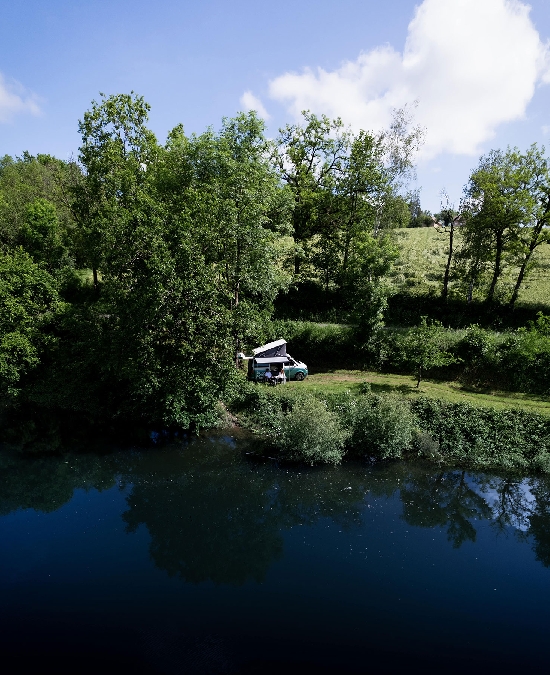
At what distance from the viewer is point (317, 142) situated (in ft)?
120

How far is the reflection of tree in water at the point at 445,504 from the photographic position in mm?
18500

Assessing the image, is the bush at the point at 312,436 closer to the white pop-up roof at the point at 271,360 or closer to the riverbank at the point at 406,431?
the riverbank at the point at 406,431

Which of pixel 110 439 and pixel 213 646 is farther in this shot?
pixel 110 439

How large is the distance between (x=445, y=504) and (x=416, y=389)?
7.28m

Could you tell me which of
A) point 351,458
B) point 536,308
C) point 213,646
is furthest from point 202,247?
point 536,308

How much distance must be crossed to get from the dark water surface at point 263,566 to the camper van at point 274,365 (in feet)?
17.1

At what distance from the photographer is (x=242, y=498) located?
19766mm

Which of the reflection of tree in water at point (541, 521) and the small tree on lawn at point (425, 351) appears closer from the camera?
the reflection of tree in water at point (541, 521)

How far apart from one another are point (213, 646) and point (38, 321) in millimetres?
20812

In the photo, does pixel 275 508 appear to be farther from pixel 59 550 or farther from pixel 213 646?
pixel 59 550

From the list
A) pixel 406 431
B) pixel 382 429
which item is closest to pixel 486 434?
pixel 406 431

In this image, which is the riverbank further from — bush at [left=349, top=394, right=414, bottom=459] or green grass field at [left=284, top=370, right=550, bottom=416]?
green grass field at [left=284, top=370, right=550, bottom=416]

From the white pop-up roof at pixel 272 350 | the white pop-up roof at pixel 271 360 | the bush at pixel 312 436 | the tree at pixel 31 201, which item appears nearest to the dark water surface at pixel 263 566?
the bush at pixel 312 436

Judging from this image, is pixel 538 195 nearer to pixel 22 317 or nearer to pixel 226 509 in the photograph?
pixel 226 509
